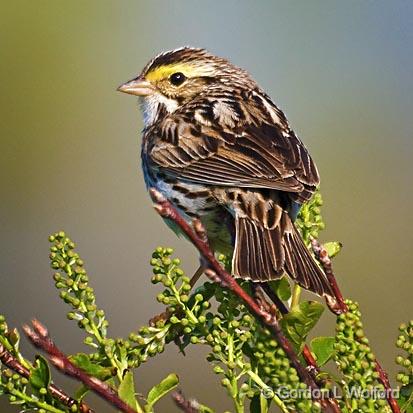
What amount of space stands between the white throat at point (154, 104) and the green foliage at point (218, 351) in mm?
1702

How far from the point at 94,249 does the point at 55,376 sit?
1.60 metres

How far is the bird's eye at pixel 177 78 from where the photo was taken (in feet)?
13.4

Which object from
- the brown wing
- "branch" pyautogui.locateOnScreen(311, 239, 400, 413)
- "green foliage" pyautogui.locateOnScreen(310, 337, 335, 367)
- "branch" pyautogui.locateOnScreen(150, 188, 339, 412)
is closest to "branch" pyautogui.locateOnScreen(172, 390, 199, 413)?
"branch" pyautogui.locateOnScreen(150, 188, 339, 412)

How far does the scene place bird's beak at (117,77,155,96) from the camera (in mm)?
4027

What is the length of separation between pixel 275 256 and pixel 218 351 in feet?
2.64

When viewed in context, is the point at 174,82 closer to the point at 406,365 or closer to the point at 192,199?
the point at 192,199

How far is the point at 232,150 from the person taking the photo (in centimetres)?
337

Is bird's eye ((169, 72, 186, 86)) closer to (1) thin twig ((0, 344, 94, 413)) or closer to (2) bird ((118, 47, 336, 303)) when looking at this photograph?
(2) bird ((118, 47, 336, 303))

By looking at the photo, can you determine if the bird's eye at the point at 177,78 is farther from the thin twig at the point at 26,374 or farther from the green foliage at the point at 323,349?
the thin twig at the point at 26,374

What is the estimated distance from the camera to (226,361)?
207 cm

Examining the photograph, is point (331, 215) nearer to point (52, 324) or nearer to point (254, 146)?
point (52, 324)

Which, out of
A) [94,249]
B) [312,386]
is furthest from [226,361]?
[94,249]

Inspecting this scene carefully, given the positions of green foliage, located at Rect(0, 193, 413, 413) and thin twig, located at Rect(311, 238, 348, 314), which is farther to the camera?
thin twig, located at Rect(311, 238, 348, 314)

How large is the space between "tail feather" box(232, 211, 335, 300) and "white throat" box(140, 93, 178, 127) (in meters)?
1.02
